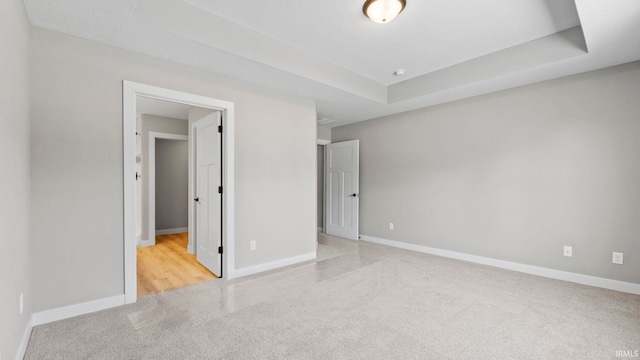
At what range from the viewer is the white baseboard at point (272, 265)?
341 cm

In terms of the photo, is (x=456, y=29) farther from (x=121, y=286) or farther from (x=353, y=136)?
(x=121, y=286)

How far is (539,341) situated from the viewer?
2.05m

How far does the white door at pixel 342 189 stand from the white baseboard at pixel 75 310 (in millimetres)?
3856

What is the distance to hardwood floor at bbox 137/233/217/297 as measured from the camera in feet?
10.2

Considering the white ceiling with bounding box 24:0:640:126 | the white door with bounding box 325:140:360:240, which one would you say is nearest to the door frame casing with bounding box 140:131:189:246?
the white ceiling with bounding box 24:0:640:126

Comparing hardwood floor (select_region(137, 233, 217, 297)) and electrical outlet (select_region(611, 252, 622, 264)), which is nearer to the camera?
electrical outlet (select_region(611, 252, 622, 264))

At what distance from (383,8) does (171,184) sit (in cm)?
591

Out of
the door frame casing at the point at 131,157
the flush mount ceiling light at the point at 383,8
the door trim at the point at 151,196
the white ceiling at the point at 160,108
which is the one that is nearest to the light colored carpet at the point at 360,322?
the door frame casing at the point at 131,157

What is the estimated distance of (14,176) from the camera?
67.1 inches

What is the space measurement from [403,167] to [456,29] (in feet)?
8.22

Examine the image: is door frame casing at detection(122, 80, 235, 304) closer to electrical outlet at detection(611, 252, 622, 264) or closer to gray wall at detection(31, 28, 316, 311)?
gray wall at detection(31, 28, 316, 311)

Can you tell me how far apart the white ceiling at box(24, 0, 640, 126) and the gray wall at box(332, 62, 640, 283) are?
355 millimetres

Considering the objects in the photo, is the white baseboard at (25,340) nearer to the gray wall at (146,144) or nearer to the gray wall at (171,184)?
the gray wall at (146,144)

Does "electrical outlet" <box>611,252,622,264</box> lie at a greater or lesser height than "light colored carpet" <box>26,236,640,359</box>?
greater
